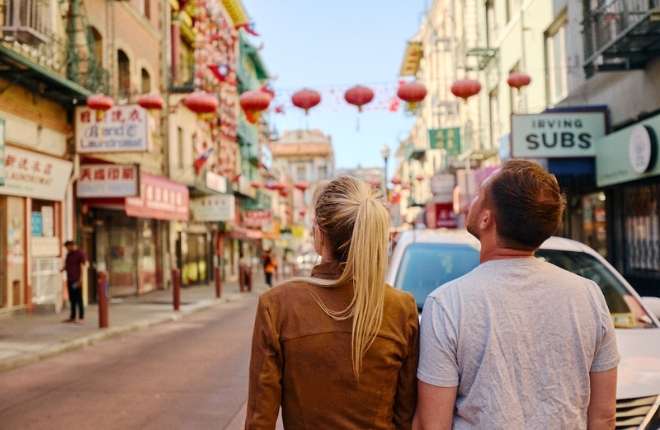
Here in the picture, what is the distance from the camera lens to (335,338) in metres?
2.29

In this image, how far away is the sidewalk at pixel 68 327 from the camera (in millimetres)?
10959

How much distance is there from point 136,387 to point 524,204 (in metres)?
7.26

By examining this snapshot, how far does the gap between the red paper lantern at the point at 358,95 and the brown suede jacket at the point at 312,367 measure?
40.5 feet

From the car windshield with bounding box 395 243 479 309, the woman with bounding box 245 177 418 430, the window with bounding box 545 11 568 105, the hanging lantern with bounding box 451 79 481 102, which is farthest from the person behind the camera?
the window with bounding box 545 11 568 105

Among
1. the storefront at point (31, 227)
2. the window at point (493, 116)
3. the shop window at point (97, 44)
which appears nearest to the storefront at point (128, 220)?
the storefront at point (31, 227)

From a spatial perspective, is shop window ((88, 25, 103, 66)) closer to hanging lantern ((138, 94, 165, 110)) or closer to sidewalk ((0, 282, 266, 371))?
hanging lantern ((138, 94, 165, 110))

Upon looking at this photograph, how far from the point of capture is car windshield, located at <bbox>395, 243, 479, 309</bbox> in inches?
224

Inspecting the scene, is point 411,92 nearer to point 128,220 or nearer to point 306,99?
point 306,99

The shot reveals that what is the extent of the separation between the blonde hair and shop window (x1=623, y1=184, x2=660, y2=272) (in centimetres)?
1303

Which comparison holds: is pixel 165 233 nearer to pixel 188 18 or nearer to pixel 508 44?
pixel 188 18

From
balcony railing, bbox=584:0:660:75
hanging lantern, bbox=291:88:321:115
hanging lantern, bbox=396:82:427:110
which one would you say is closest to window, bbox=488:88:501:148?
balcony railing, bbox=584:0:660:75

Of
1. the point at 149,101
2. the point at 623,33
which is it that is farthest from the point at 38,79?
the point at 623,33

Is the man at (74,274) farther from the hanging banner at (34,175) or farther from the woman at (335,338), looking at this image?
the woman at (335,338)

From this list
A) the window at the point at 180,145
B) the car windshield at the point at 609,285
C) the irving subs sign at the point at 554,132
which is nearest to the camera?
the car windshield at the point at 609,285
